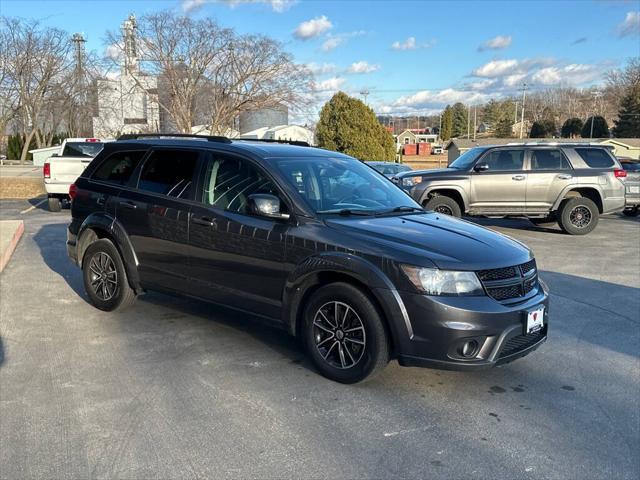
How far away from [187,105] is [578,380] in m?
32.6

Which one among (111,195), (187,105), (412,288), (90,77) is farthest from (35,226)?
(90,77)

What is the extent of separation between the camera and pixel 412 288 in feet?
12.6

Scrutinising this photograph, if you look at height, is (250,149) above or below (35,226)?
above

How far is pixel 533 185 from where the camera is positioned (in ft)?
39.7

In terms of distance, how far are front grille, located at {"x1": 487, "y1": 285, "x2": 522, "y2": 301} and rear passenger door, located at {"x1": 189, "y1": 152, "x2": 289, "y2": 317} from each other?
1563 millimetres

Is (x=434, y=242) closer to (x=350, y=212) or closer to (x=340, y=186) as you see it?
(x=350, y=212)

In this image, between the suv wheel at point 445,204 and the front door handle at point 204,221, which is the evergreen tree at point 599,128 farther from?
the front door handle at point 204,221

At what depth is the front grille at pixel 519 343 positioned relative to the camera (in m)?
3.95

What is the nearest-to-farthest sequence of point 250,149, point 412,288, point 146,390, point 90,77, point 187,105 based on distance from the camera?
point 412,288
point 146,390
point 250,149
point 187,105
point 90,77

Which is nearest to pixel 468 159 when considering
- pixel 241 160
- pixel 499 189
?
pixel 499 189

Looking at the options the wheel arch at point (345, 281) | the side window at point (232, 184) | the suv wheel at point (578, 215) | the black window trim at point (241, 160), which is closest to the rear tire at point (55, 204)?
the black window trim at point (241, 160)

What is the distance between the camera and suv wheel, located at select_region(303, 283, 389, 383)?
4.02m

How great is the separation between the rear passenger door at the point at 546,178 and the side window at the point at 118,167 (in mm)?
8819

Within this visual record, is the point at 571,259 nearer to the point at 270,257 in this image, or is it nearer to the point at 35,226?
the point at 270,257
